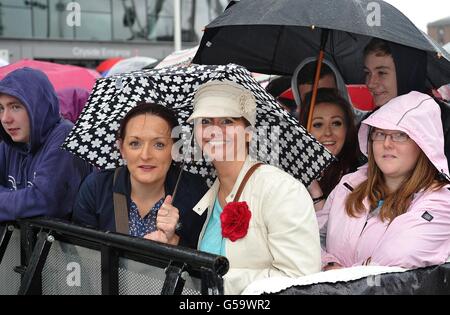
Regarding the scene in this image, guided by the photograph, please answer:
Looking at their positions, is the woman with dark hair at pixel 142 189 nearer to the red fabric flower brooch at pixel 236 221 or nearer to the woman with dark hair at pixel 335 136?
the red fabric flower brooch at pixel 236 221

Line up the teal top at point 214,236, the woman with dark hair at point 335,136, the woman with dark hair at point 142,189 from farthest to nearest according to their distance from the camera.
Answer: the woman with dark hair at point 335,136
the woman with dark hair at point 142,189
the teal top at point 214,236

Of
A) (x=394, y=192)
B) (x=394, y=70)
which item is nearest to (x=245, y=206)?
(x=394, y=192)

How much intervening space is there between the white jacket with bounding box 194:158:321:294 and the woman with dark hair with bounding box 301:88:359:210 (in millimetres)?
1091

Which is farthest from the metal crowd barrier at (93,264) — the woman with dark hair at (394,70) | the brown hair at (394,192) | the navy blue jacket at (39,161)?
the woman with dark hair at (394,70)

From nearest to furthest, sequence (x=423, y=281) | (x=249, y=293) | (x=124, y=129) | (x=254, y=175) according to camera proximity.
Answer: (x=249, y=293)
(x=423, y=281)
(x=254, y=175)
(x=124, y=129)

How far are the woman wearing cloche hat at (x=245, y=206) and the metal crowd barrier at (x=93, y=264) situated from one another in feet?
1.20

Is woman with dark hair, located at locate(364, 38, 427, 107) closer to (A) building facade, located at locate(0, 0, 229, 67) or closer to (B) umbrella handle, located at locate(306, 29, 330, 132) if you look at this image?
(B) umbrella handle, located at locate(306, 29, 330, 132)

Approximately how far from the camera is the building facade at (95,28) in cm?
2292

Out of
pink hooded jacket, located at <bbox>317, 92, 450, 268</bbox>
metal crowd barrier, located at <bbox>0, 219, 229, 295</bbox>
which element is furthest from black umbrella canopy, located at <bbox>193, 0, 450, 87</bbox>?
metal crowd barrier, located at <bbox>0, 219, 229, 295</bbox>

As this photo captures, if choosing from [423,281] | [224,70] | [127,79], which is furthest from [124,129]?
[423,281]

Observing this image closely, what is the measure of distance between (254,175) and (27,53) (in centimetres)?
2265

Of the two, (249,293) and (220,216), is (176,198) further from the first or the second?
(249,293)

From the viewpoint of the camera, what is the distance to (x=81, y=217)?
9.45 ft

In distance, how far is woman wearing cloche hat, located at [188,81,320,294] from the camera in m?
2.38
